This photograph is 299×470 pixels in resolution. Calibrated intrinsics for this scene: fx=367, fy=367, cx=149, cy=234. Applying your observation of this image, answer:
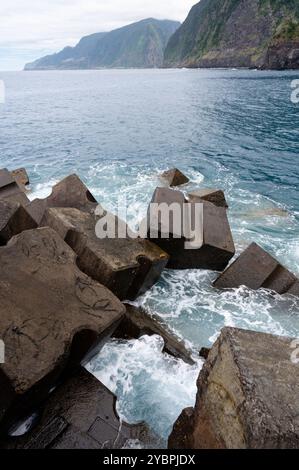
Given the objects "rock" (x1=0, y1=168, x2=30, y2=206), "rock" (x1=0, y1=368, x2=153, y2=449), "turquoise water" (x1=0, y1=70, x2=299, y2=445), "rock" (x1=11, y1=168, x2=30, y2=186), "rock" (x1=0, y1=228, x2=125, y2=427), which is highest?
"rock" (x1=0, y1=228, x2=125, y2=427)

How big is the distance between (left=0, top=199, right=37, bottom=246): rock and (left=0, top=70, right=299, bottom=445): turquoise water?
315cm

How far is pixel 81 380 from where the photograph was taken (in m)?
5.32

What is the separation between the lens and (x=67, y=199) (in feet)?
32.4

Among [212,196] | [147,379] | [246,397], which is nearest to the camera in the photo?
[246,397]

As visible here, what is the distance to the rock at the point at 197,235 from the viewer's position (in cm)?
857

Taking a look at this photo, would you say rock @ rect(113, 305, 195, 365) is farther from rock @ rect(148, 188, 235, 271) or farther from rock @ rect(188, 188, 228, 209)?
rock @ rect(188, 188, 228, 209)

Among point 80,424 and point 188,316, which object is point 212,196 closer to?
point 188,316

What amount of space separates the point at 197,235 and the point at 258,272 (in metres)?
1.76

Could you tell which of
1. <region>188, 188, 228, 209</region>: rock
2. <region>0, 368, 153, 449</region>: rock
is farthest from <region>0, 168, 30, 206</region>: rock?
<region>0, 368, 153, 449</region>: rock

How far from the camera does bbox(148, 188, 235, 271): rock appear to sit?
857 centimetres

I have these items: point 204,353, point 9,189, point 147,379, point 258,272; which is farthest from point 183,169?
point 147,379

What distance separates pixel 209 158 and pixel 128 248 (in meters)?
15.5
